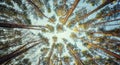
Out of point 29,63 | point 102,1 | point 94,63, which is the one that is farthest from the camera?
point 29,63

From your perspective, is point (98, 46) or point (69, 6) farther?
point (98, 46)

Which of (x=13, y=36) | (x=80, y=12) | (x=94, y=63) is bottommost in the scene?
(x=94, y=63)

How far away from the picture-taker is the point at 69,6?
1301 cm

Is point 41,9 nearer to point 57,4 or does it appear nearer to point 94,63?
point 57,4

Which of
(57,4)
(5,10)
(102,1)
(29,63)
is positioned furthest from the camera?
(29,63)

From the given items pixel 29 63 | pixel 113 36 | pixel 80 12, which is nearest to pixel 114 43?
pixel 113 36

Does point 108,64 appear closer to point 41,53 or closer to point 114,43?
point 114,43

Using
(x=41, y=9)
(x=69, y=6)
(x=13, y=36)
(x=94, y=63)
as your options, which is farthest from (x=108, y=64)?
(x=13, y=36)

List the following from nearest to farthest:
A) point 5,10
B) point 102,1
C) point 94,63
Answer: point 102,1 < point 5,10 < point 94,63

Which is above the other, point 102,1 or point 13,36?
point 102,1

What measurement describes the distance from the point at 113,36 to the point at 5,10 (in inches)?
331

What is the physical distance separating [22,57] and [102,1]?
8.51m

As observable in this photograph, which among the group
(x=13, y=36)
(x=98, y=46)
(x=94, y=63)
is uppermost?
(x=13, y=36)

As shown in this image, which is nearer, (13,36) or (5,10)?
(5,10)
